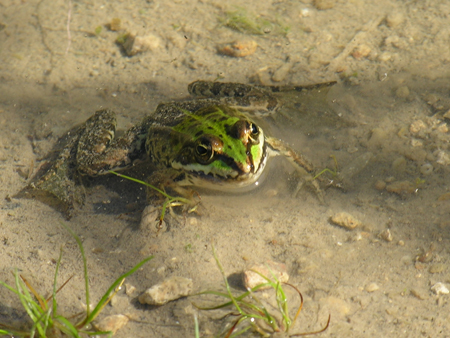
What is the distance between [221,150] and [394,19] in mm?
3388

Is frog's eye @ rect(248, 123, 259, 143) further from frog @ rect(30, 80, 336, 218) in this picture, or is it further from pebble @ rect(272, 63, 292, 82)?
pebble @ rect(272, 63, 292, 82)

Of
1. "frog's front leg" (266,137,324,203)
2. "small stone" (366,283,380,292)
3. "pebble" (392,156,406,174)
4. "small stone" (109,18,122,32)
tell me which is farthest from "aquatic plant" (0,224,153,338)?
"small stone" (109,18,122,32)

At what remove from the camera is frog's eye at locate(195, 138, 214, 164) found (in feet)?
→ 9.93

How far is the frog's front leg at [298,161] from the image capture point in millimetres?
3513

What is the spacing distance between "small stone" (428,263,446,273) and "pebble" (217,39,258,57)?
10.7 feet

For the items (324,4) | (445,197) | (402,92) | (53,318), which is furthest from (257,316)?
(324,4)

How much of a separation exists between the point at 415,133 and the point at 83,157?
3300mm

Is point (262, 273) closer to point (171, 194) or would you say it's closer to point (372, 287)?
point (372, 287)

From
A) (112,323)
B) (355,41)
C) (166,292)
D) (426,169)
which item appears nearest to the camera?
(112,323)

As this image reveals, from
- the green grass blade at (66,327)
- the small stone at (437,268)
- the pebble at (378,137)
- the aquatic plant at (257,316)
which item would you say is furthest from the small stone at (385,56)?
the green grass blade at (66,327)

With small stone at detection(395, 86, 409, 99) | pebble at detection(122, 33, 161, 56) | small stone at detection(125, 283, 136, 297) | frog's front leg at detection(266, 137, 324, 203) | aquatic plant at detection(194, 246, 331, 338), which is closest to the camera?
aquatic plant at detection(194, 246, 331, 338)

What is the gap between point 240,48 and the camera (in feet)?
16.0

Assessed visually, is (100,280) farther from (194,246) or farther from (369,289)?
(369,289)

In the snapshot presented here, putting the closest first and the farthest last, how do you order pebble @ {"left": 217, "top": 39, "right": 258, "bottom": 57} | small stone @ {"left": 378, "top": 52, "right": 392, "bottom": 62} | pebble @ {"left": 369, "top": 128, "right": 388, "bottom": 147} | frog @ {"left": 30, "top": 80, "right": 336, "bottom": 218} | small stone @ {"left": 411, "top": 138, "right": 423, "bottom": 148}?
frog @ {"left": 30, "top": 80, "right": 336, "bottom": 218} < small stone @ {"left": 411, "top": 138, "right": 423, "bottom": 148} < pebble @ {"left": 369, "top": 128, "right": 388, "bottom": 147} < small stone @ {"left": 378, "top": 52, "right": 392, "bottom": 62} < pebble @ {"left": 217, "top": 39, "right": 258, "bottom": 57}
